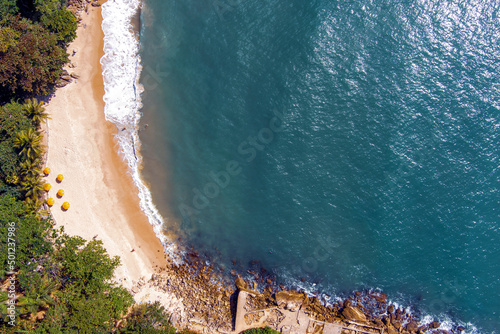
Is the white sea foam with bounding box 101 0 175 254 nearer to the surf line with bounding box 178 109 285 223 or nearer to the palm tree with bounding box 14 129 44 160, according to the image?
the surf line with bounding box 178 109 285 223

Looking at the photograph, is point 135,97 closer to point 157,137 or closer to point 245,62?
point 157,137

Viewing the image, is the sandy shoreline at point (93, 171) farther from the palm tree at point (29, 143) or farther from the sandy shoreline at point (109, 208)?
the palm tree at point (29, 143)

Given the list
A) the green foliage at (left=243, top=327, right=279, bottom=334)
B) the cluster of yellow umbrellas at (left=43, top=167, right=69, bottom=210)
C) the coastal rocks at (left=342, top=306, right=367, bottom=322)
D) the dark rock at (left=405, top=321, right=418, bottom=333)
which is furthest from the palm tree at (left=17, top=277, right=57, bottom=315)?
the dark rock at (left=405, top=321, right=418, bottom=333)

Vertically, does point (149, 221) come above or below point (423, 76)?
below

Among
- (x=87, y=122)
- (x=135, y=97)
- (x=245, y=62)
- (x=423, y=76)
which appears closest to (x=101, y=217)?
(x=87, y=122)

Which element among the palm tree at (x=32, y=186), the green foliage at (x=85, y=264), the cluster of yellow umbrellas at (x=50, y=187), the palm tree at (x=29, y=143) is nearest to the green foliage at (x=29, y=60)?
the palm tree at (x=29, y=143)
